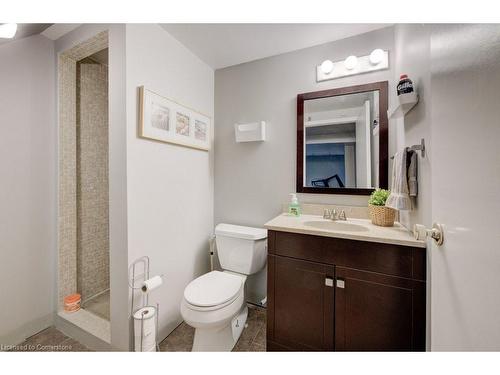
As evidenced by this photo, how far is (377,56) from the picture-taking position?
140cm

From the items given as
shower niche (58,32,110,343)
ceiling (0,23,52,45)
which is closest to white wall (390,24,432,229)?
shower niche (58,32,110,343)

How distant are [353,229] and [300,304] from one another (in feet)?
1.94

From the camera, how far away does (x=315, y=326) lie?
1173 millimetres

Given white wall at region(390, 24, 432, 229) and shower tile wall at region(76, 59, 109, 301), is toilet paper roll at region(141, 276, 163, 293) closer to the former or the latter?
shower tile wall at region(76, 59, 109, 301)

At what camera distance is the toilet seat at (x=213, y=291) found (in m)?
1.20

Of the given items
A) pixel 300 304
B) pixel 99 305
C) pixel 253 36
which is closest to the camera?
pixel 300 304

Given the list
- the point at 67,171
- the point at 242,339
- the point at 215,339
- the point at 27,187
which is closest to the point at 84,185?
the point at 67,171

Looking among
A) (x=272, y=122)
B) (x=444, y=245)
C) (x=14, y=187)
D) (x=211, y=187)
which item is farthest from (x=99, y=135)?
(x=444, y=245)

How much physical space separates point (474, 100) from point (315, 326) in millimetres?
1252

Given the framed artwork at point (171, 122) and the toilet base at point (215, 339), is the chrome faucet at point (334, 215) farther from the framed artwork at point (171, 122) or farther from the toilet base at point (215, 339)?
the framed artwork at point (171, 122)

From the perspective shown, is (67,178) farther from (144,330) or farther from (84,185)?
(144,330)

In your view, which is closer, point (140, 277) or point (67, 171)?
point (140, 277)

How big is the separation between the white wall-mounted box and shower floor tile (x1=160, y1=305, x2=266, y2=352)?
5.01 ft
